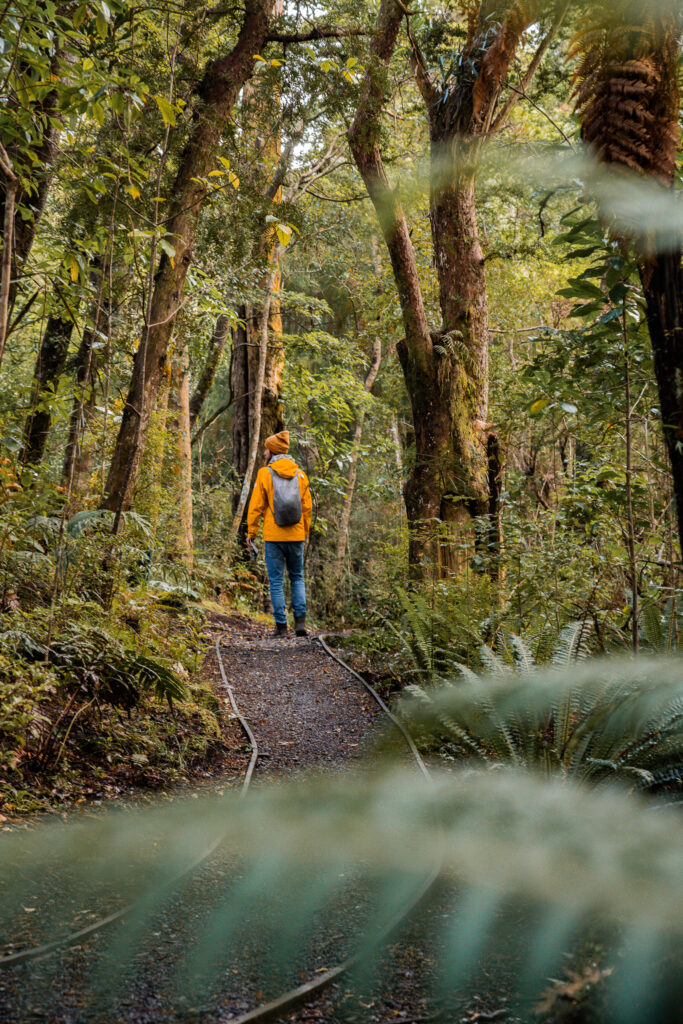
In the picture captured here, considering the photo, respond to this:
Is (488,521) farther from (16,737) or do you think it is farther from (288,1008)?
(288,1008)

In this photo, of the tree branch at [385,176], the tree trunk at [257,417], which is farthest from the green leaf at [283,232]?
the tree trunk at [257,417]

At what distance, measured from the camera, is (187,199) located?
25.1 ft

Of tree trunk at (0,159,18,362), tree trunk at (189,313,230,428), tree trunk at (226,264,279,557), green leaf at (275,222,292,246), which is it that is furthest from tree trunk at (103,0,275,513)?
tree trunk at (189,313,230,428)

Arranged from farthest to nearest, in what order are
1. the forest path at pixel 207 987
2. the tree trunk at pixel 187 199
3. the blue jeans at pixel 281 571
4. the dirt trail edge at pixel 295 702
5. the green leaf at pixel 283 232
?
the blue jeans at pixel 281 571, the tree trunk at pixel 187 199, the green leaf at pixel 283 232, the dirt trail edge at pixel 295 702, the forest path at pixel 207 987

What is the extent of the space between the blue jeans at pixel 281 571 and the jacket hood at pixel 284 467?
2.93ft

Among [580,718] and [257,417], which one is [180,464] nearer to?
[257,417]

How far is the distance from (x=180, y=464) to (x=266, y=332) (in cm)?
394

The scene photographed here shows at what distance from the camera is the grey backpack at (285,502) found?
9.64m

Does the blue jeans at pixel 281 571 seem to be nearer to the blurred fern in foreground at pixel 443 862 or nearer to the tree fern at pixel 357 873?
the blurred fern in foreground at pixel 443 862

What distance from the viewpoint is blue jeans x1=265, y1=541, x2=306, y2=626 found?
9.96 metres

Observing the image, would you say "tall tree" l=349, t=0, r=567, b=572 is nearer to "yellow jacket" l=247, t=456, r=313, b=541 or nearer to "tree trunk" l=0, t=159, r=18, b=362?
"yellow jacket" l=247, t=456, r=313, b=541

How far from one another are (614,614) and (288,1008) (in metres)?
3.89

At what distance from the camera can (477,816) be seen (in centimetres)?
375

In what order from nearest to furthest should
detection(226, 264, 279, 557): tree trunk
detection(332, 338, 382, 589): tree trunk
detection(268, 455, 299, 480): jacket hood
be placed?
detection(268, 455, 299, 480): jacket hood → detection(226, 264, 279, 557): tree trunk → detection(332, 338, 382, 589): tree trunk
